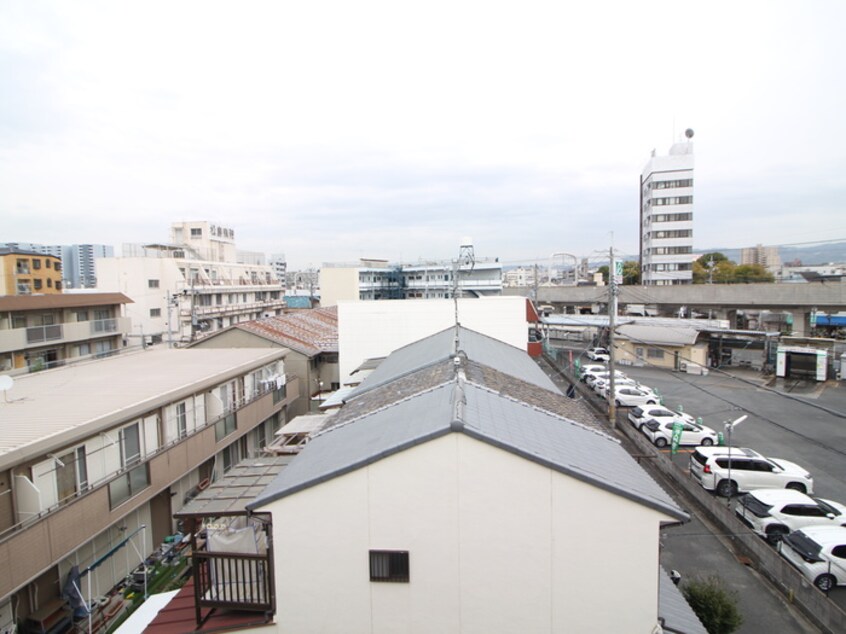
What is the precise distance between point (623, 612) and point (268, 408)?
14255 mm

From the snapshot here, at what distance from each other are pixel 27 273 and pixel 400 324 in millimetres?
26641

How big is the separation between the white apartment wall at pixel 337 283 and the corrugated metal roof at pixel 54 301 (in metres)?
27.8

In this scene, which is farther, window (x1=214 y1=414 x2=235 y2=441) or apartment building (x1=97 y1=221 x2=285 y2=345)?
apartment building (x1=97 y1=221 x2=285 y2=345)

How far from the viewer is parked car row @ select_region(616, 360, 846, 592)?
951cm

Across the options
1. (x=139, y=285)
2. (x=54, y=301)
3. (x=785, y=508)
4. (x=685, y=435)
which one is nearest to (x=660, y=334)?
(x=685, y=435)

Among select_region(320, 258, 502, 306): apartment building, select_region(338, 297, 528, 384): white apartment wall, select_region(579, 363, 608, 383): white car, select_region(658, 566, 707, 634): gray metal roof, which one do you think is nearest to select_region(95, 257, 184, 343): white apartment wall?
select_region(320, 258, 502, 306): apartment building

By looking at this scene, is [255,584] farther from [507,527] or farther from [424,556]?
[507,527]

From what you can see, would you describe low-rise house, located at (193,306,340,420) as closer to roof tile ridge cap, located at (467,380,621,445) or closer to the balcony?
the balcony

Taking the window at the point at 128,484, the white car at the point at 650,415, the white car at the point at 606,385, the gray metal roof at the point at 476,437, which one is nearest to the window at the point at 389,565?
the gray metal roof at the point at 476,437

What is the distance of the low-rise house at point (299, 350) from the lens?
2055 centimetres

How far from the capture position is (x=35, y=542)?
752 cm

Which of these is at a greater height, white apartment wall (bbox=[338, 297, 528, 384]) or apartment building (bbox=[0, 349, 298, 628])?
white apartment wall (bbox=[338, 297, 528, 384])

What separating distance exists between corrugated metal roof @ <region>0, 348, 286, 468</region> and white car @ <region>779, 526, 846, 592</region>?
45.0 feet

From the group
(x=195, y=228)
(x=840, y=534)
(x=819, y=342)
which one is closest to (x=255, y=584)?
(x=840, y=534)
